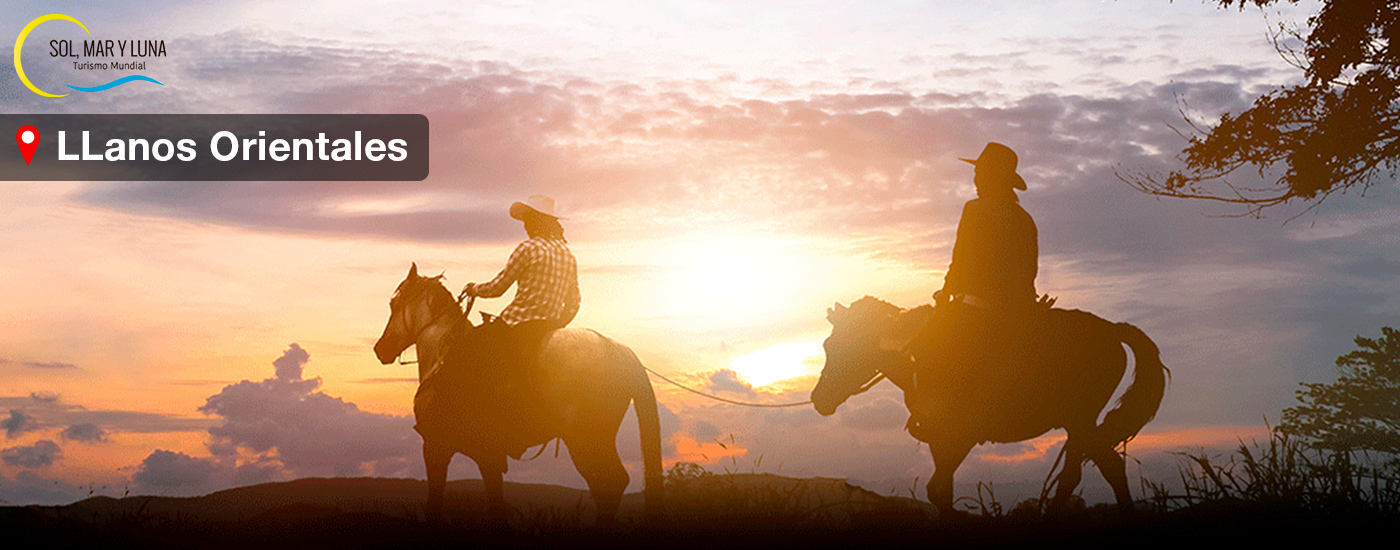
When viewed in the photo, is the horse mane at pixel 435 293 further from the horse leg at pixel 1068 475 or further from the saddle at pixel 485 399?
the horse leg at pixel 1068 475

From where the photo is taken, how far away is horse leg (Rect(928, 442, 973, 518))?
28.3 feet

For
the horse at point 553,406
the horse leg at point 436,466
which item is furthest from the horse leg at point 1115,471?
the horse leg at point 436,466

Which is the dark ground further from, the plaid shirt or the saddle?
the plaid shirt

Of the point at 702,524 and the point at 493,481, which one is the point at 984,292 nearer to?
the point at 702,524

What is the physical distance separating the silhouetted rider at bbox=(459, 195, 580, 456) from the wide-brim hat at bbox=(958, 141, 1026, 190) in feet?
12.9

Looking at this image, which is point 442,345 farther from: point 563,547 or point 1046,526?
point 1046,526

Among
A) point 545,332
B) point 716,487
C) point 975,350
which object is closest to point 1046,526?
point 975,350

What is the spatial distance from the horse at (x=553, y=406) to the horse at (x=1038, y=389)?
2.23m

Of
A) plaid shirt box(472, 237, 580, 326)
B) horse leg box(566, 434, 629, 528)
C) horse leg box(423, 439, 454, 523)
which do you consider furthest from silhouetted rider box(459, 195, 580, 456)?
horse leg box(423, 439, 454, 523)

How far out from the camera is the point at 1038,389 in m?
9.08

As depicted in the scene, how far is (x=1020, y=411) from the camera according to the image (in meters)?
9.05

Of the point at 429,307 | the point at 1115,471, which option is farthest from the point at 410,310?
the point at 1115,471

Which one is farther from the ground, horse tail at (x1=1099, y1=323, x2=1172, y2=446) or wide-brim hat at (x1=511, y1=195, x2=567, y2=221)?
wide-brim hat at (x1=511, y1=195, x2=567, y2=221)

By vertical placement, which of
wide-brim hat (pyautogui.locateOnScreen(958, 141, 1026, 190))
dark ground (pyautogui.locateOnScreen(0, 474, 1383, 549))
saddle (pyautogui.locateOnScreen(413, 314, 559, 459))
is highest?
wide-brim hat (pyautogui.locateOnScreen(958, 141, 1026, 190))
